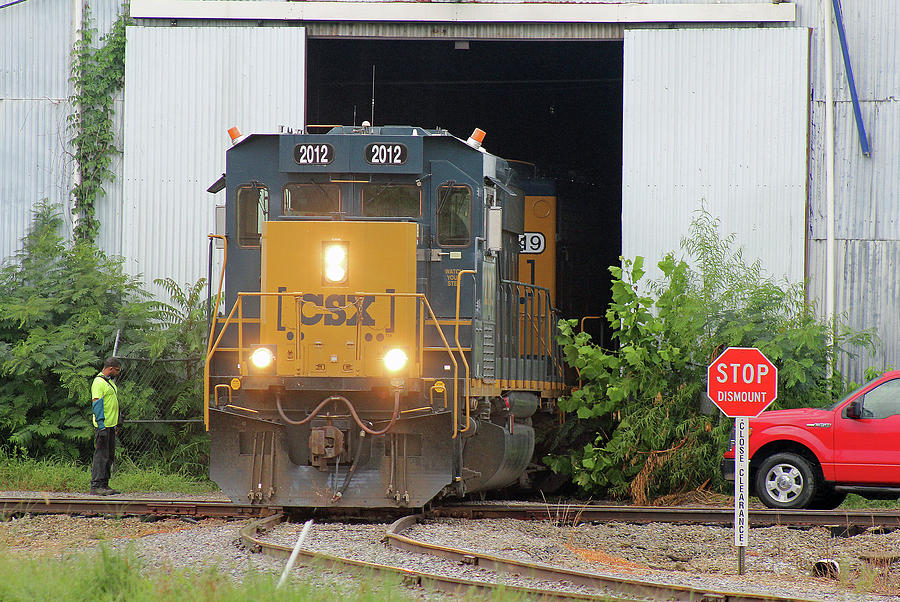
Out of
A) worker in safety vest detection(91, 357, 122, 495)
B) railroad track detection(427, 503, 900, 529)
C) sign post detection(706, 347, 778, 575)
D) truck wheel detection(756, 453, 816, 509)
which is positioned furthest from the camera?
worker in safety vest detection(91, 357, 122, 495)

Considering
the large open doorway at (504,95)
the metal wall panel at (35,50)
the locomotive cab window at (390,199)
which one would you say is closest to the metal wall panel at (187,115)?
the metal wall panel at (35,50)

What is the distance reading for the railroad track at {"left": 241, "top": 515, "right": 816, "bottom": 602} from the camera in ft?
24.0

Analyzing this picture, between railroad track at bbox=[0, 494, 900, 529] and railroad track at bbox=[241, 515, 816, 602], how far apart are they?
2.61 meters

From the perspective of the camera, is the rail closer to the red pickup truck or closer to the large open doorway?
the red pickup truck

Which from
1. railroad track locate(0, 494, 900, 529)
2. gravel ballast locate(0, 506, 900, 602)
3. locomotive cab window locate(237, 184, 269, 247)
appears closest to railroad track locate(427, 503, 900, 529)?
railroad track locate(0, 494, 900, 529)

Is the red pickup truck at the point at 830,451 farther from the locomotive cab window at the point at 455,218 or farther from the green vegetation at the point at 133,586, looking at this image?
the green vegetation at the point at 133,586

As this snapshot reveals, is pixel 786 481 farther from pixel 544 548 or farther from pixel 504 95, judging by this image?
pixel 504 95

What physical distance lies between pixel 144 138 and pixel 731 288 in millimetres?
8384

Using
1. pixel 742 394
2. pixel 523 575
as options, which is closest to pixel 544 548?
pixel 523 575

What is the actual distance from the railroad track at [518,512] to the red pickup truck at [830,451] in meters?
0.50

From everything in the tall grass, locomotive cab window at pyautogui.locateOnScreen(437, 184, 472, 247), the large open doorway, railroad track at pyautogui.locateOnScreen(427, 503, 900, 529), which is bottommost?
railroad track at pyautogui.locateOnScreen(427, 503, 900, 529)

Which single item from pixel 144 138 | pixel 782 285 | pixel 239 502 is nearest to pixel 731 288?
pixel 782 285

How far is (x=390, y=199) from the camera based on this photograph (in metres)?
11.6

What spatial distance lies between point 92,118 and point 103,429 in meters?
5.31
